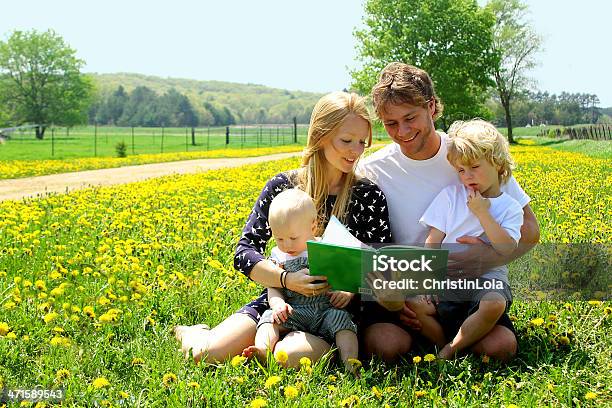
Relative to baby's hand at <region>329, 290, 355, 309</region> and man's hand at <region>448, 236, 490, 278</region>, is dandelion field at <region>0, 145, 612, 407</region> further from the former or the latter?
man's hand at <region>448, 236, 490, 278</region>

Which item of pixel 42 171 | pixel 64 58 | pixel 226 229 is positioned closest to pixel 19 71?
pixel 64 58

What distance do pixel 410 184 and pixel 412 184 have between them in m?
0.01

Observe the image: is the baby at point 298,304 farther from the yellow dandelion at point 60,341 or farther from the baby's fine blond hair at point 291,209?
the yellow dandelion at point 60,341

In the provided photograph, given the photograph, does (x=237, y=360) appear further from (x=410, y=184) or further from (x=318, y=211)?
(x=410, y=184)

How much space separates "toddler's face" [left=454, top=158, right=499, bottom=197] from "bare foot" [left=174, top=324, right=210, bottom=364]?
5.16ft

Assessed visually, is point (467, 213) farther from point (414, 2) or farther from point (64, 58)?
point (64, 58)

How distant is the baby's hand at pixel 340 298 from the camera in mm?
3333

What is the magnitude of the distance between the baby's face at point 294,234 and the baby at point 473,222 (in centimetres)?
64

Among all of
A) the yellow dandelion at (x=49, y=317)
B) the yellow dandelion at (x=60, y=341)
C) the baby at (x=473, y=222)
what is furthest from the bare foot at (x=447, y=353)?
the yellow dandelion at (x=49, y=317)

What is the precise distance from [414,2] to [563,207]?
107 ft

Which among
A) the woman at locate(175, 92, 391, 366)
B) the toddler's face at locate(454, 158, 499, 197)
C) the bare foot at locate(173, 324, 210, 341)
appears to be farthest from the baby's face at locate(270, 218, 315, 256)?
the toddler's face at locate(454, 158, 499, 197)

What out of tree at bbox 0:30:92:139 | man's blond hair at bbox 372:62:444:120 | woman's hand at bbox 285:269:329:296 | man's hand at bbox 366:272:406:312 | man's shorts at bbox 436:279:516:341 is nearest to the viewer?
man's hand at bbox 366:272:406:312

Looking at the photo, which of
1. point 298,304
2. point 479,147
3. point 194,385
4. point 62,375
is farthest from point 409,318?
point 62,375

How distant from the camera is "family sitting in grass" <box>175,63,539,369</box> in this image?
336 centimetres
